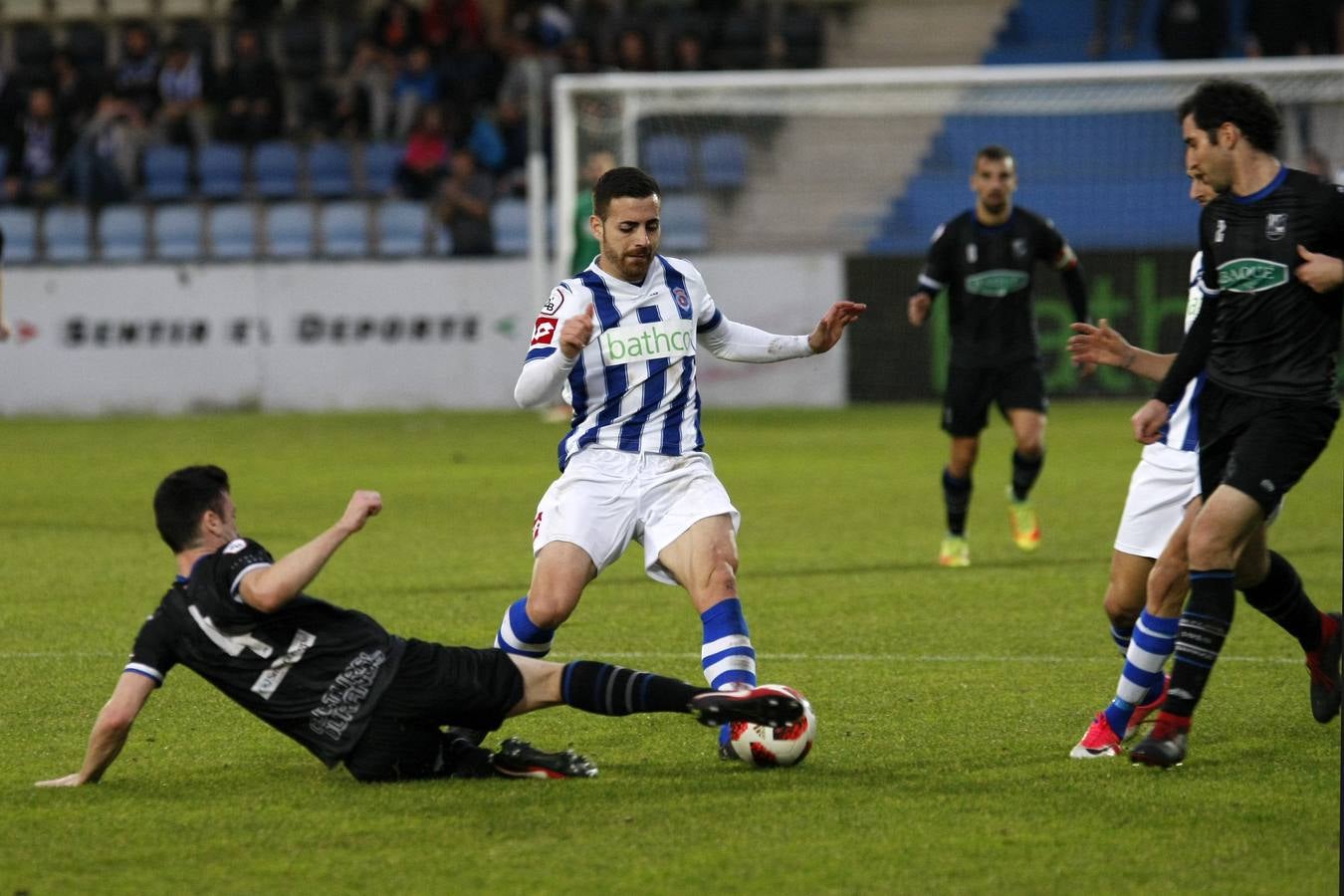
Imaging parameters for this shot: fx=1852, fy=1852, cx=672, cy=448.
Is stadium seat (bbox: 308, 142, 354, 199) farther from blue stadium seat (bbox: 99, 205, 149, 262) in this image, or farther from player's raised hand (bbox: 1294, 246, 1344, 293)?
player's raised hand (bbox: 1294, 246, 1344, 293)

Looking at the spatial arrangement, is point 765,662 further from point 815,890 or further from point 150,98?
point 150,98

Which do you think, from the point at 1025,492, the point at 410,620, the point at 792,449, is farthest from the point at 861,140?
the point at 410,620

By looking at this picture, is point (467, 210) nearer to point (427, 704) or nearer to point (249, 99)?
point (249, 99)

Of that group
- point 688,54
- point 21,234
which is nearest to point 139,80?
point 21,234

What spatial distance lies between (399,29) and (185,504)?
1973 cm

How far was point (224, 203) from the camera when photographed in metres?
23.3

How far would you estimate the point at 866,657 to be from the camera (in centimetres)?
739

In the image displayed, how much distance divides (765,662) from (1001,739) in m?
1.59

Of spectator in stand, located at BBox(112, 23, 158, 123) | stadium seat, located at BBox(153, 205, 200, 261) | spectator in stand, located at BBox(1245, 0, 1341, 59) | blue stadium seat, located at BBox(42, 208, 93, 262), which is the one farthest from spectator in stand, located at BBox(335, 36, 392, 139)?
spectator in stand, located at BBox(1245, 0, 1341, 59)

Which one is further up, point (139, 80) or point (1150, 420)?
point (139, 80)

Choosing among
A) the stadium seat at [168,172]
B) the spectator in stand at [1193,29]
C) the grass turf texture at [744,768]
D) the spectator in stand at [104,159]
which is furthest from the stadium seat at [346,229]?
the grass turf texture at [744,768]

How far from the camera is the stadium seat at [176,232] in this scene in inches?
899

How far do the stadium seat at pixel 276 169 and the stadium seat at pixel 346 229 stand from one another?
3.52 feet

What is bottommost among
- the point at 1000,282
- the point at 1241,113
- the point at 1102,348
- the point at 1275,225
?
the point at 1000,282
